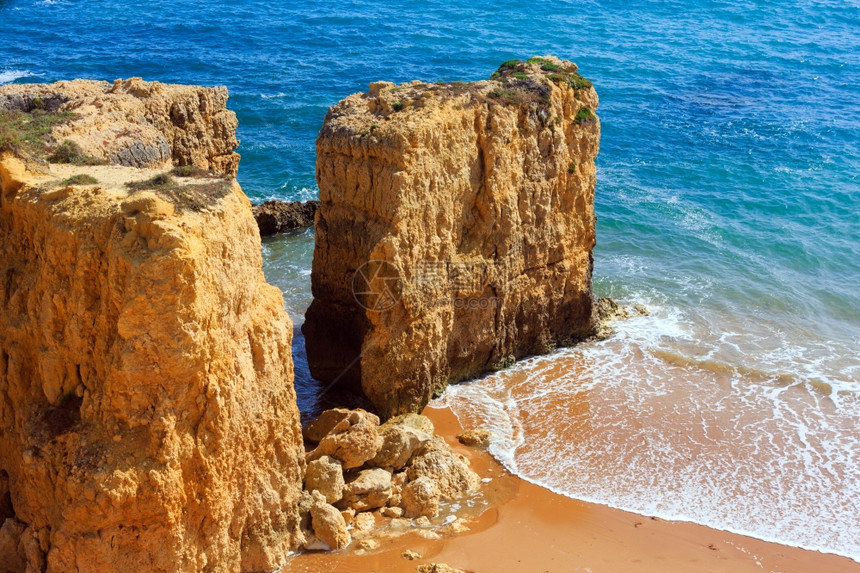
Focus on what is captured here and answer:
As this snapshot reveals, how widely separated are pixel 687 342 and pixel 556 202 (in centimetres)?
579

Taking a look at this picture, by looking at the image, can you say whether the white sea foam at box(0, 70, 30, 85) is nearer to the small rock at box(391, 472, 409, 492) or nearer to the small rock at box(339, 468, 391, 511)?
the small rock at box(391, 472, 409, 492)

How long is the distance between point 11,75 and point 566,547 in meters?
39.8

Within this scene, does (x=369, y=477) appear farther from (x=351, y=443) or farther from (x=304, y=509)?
(x=304, y=509)

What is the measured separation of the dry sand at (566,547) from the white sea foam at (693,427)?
0.42 meters

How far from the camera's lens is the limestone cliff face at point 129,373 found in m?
11.9

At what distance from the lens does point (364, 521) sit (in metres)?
15.5

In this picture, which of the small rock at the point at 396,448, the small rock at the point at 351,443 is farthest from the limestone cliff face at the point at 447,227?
the small rock at the point at 351,443

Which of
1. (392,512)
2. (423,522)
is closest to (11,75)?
(392,512)

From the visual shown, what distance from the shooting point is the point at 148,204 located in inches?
465

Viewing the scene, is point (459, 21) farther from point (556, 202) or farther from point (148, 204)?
point (148, 204)

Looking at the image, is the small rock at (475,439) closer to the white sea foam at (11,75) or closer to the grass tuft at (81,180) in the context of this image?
the grass tuft at (81,180)

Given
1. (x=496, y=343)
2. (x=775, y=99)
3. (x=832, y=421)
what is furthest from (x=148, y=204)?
(x=775, y=99)

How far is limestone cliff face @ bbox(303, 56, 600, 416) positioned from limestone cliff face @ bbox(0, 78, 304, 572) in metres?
4.51

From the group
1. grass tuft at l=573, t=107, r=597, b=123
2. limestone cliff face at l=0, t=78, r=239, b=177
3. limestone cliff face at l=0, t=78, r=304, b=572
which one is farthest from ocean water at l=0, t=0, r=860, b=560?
limestone cliff face at l=0, t=78, r=304, b=572
